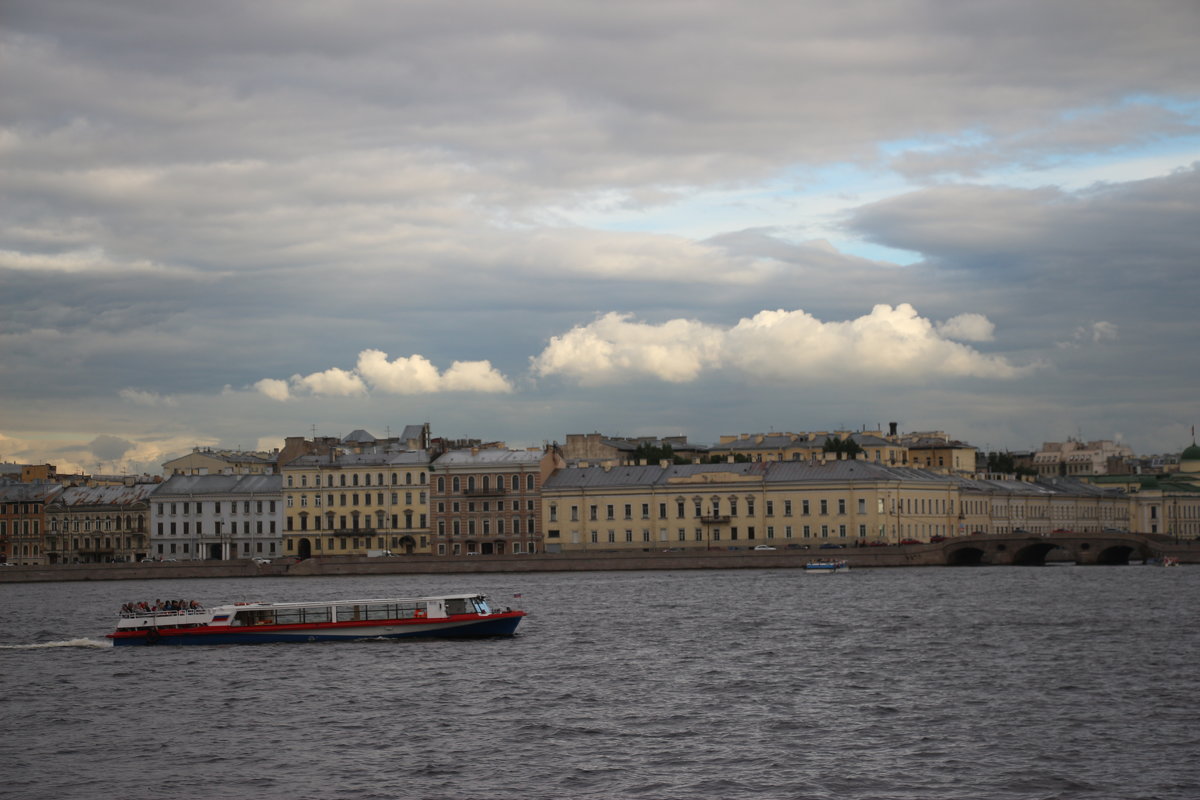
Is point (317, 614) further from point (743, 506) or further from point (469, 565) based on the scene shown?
point (743, 506)

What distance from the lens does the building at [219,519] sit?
104 meters

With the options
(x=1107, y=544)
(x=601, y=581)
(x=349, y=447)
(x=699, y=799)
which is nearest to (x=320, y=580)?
(x=601, y=581)

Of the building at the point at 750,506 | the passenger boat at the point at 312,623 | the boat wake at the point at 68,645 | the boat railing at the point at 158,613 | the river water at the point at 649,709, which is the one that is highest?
the building at the point at 750,506

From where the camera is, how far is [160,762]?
25078mm

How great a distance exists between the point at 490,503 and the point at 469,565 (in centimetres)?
1013

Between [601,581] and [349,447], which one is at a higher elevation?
[349,447]

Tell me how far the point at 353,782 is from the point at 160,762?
392 cm

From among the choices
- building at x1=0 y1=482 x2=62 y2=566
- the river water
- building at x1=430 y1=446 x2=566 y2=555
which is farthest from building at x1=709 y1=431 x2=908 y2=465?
the river water

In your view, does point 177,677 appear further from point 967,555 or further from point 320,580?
point 967,555

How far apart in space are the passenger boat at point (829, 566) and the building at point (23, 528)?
189 feet

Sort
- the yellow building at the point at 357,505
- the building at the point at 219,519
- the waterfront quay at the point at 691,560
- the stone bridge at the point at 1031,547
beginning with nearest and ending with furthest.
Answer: the waterfront quay at the point at 691,560 → the stone bridge at the point at 1031,547 → the yellow building at the point at 357,505 → the building at the point at 219,519

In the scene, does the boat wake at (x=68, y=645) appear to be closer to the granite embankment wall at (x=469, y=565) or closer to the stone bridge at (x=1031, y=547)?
the granite embankment wall at (x=469, y=565)

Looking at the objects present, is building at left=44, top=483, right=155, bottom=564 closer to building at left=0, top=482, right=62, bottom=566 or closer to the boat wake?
building at left=0, top=482, right=62, bottom=566

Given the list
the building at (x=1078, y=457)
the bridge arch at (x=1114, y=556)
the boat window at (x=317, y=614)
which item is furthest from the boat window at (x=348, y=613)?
the building at (x=1078, y=457)
